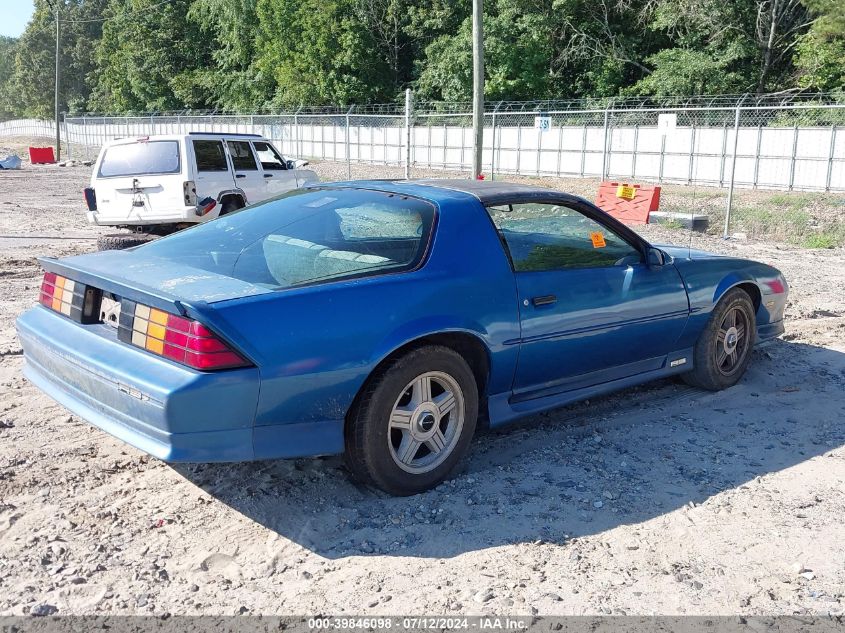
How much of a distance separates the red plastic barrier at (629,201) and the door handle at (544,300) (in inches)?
488

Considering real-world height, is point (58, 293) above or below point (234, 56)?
below

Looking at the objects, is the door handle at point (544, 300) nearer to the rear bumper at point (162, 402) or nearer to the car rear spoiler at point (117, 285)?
the rear bumper at point (162, 402)

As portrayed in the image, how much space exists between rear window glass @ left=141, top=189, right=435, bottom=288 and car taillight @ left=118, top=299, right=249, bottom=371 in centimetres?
43

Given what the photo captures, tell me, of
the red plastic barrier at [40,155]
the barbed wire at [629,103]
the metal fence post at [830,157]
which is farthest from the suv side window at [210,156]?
the red plastic barrier at [40,155]

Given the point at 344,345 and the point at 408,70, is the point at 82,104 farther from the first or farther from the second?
the point at 344,345

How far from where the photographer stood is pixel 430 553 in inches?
133

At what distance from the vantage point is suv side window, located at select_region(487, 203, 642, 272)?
4383 millimetres

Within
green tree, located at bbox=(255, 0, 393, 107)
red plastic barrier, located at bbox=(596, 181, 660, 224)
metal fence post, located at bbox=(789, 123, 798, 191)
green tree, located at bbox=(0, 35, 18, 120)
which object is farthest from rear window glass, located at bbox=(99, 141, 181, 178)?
green tree, located at bbox=(0, 35, 18, 120)

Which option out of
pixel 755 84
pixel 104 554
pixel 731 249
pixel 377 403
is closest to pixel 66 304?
pixel 104 554

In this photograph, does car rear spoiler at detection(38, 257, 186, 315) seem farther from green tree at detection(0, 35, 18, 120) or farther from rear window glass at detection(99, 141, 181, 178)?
green tree at detection(0, 35, 18, 120)

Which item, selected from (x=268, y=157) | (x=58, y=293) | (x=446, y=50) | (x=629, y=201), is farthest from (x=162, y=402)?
(x=446, y=50)

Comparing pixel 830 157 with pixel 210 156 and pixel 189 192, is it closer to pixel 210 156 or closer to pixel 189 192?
pixel 210 156

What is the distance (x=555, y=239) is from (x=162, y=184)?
24.7 feet

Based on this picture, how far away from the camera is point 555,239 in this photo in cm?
469
